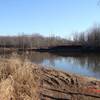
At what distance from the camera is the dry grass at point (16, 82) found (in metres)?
5.25

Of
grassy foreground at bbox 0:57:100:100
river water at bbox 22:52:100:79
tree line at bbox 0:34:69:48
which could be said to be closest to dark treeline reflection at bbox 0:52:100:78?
river water at bbox 22:52:100:79

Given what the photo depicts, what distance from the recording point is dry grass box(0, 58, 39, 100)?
17.2ft

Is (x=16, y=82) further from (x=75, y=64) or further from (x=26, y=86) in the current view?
(x=75, y=64)

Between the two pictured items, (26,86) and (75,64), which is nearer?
(26,86)

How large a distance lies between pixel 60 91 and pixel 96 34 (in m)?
49.9

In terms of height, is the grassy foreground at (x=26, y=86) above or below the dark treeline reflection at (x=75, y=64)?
→ above

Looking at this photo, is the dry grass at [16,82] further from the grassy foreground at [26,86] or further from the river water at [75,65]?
the river water at [75,65]

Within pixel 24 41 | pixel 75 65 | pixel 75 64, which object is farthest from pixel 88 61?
pixel 24 41

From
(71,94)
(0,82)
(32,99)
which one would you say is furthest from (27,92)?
(71,94)

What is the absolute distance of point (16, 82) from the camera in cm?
580

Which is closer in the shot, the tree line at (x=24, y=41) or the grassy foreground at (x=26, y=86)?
the grassy foreground at (x=26, y=86)

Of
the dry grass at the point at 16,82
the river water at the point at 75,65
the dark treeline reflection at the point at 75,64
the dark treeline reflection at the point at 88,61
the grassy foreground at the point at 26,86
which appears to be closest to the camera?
the dry grass at the point at 16,82

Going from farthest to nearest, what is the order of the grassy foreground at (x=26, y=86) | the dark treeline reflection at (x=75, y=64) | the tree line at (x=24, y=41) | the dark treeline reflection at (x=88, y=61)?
the tree line at (x=24, y=41)
the dark treeline reflection at (x=88, y=61)
the dark treeline reflection at (x=75, y=64)
the grassy foreground at (x=26, y=86)

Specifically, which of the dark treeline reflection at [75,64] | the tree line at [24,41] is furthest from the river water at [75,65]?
the tree line at [24,41]
